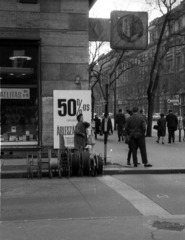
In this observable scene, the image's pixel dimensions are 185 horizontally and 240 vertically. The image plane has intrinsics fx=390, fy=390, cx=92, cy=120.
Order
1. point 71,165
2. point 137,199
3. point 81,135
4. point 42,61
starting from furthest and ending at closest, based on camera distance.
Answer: point 42,61 → point 81,135 → point 71,165 → point 137,199

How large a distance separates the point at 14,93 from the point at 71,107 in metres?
2.12

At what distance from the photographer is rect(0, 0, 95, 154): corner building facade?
1376cm

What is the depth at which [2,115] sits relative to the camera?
14180mm

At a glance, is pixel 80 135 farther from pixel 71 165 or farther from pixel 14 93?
pixel 14 93

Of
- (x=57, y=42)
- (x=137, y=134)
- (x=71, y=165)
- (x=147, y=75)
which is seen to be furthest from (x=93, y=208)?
(x=147, y=75)

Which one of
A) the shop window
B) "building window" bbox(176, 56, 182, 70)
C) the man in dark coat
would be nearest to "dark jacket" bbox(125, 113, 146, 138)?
the shop window

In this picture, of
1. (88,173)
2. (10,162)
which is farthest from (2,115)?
(88,173)

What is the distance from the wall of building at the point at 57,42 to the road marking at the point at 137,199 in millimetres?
4682

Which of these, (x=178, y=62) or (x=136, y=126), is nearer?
(x=136, y=126)

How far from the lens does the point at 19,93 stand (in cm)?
1409

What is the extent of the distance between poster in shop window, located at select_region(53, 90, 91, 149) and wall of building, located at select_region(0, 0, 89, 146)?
0.18 metres

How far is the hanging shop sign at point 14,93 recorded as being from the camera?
46.0ft

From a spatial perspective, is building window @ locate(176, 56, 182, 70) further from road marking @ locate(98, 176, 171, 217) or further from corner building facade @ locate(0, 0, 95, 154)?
road marking @ locate(98, 176, 171, 217)

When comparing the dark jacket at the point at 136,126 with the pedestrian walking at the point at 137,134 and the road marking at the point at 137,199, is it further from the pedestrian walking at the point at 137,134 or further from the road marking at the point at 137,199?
the road marking at the point at 137,199
